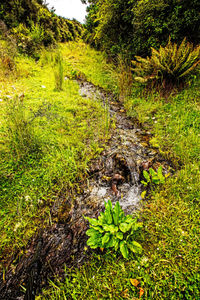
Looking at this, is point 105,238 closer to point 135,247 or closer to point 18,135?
point 135,247

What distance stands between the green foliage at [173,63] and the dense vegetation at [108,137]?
23 millimetres

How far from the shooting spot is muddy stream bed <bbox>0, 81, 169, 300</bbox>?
1.28 meters

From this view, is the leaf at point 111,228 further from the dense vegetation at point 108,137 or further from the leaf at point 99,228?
the dense vegetation at point 108,137

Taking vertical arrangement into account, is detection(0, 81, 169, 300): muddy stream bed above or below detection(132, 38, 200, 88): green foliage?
below

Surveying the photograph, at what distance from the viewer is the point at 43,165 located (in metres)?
2.06

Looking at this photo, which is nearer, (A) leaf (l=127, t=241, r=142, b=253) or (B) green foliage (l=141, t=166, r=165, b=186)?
(A) leaf (l=127, t=241, r=142, b=253)

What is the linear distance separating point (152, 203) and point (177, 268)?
0.63 meters

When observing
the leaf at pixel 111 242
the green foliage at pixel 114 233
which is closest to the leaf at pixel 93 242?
the green foliage at pixel 114 233

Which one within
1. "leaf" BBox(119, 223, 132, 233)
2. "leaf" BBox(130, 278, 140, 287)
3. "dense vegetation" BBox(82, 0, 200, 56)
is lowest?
"leaf" BBox(130, 278, 140, 287)

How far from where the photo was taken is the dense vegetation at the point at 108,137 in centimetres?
122

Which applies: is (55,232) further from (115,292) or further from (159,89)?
(159,89)

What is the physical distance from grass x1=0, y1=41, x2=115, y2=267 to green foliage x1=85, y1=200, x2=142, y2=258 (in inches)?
25.9

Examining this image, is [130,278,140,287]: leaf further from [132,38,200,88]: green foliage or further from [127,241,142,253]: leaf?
[132,38,200,88]: green foliage

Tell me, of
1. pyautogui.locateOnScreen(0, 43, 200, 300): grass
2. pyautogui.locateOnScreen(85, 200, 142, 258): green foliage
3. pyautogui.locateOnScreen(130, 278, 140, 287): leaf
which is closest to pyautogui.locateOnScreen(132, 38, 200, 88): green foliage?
pyautogui.locateOnScreen(0, 43, 200, 300): grass
